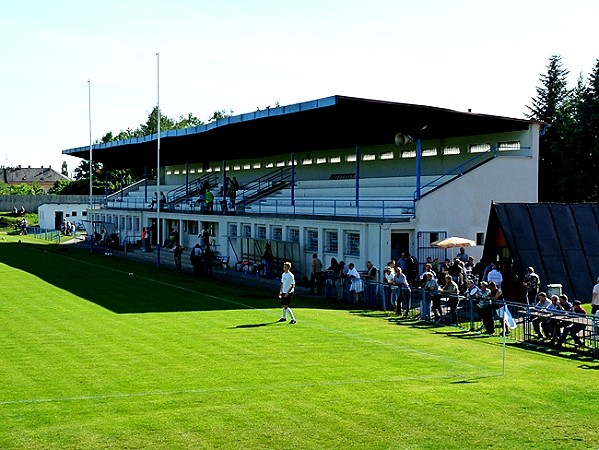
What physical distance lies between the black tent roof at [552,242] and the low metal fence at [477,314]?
5.00m

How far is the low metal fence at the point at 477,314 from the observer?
1991cm

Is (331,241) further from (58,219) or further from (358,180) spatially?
(58,219)

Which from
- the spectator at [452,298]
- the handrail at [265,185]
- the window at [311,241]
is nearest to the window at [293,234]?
the window at [311,241]

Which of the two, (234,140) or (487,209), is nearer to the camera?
(487,209)

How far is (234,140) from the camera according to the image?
164 ft

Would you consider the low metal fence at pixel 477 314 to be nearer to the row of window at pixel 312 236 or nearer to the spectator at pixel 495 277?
the spectator at pixel 495 277

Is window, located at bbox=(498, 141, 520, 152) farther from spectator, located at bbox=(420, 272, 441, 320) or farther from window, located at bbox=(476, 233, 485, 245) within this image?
spectator, located at bbox=(420, 272, 441, 320)

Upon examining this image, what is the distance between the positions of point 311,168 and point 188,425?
39941 millimetres

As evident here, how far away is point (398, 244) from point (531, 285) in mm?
8606

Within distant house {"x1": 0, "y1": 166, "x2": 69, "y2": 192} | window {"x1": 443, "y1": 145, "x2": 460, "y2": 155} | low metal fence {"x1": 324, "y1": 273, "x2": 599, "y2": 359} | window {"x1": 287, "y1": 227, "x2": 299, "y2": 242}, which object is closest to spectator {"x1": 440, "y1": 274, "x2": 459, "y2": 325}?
low metal fence {"x1": 324, "y1": 273, "x2": 599, "y2": 359}

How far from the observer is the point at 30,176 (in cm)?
18488

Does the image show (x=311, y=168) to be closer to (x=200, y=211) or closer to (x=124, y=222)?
(x=200, y=211)

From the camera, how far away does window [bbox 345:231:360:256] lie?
3472 centimetres

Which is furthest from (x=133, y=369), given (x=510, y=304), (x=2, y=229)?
(x=2, y=229)
